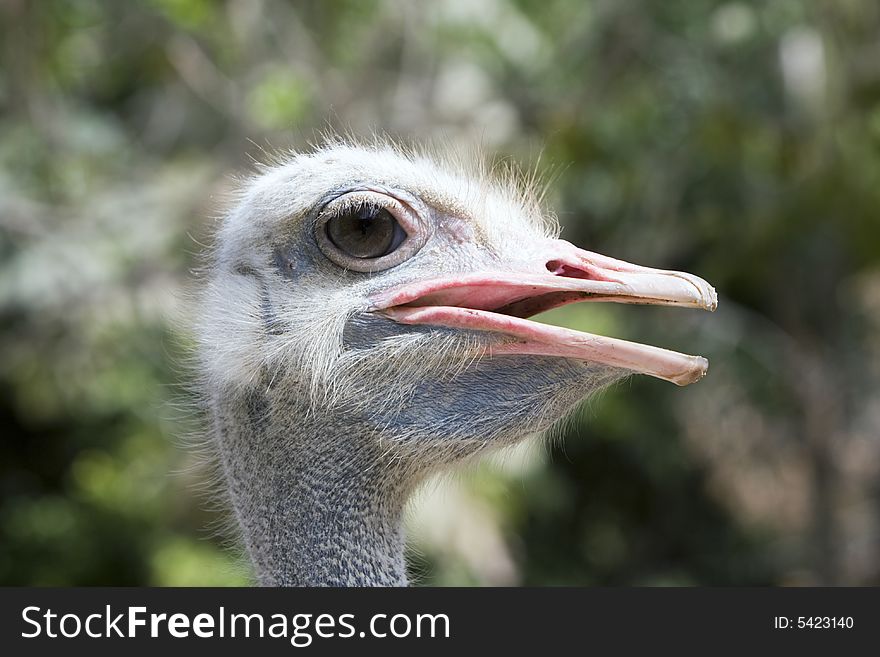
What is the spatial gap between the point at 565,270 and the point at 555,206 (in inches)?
100

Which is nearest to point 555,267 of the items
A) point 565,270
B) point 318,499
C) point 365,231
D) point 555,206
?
point 565,270

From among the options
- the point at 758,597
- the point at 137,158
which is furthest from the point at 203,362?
the point at 137,158

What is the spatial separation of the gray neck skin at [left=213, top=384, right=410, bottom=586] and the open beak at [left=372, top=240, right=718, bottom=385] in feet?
0.90

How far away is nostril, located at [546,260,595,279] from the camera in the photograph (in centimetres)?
201

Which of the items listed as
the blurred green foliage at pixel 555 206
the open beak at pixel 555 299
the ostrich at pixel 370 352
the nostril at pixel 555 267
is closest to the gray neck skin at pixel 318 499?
the ostrich at pixel 370 352

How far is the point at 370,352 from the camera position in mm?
2088

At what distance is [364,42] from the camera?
22.3 ft

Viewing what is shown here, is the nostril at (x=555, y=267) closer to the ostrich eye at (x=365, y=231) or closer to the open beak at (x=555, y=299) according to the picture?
the open beak at (x=555, y=299)

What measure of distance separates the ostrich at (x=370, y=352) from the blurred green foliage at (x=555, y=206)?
8.33 feet

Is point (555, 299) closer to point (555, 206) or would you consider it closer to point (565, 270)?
point (565, 270)

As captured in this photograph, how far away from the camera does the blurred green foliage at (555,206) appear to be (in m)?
5.72

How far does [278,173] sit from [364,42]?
15.4 feet

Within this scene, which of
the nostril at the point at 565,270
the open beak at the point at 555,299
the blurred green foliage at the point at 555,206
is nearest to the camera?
the open beak at the point at 555,299

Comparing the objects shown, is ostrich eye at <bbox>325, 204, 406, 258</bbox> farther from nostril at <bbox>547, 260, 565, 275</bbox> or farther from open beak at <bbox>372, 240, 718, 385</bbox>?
nostril at <bbox>547, 260, 565, 275</bbox>
